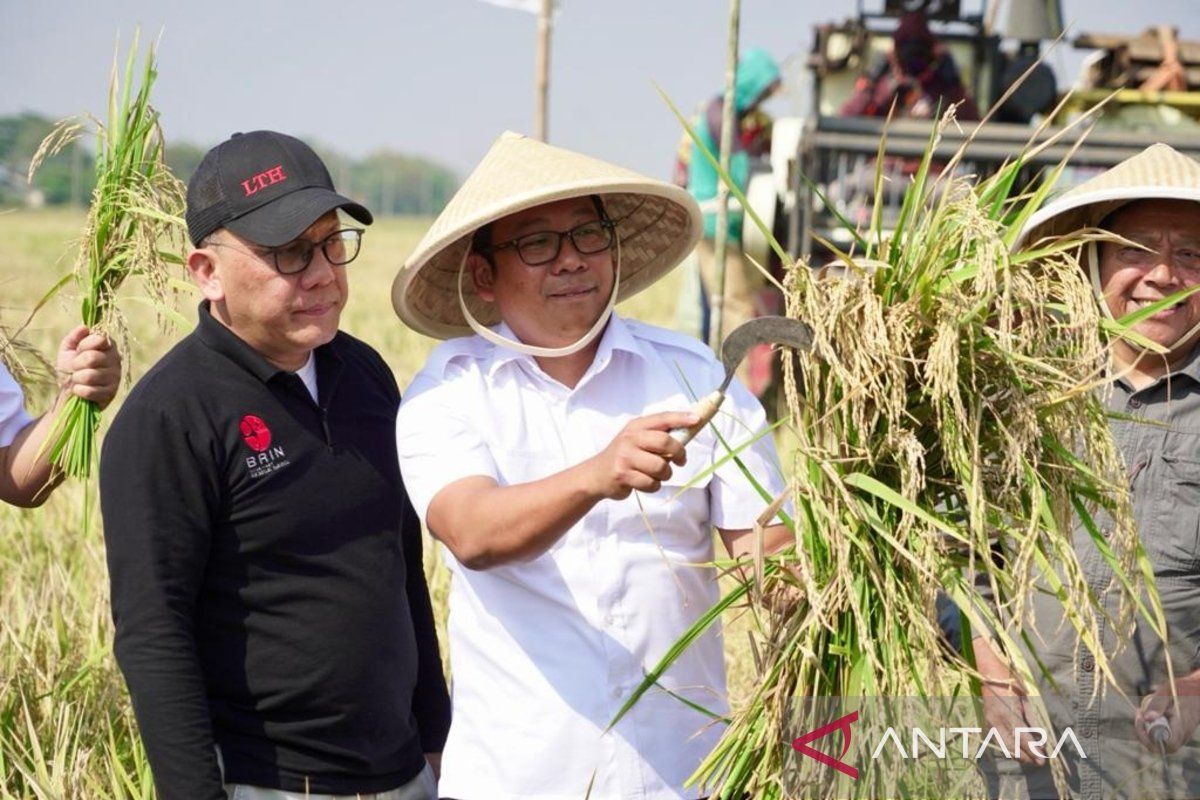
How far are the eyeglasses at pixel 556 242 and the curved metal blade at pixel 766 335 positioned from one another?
51 cm

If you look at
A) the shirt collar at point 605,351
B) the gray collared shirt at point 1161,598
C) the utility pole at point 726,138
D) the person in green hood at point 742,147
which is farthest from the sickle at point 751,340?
the person in green hood at point 742,147

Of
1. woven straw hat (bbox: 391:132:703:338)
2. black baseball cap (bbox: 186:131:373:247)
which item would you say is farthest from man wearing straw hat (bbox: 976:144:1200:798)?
black baseball cap (bbox: 186:131:373:247)

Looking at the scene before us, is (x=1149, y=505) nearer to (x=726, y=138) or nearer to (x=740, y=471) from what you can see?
(x=740, y=471)

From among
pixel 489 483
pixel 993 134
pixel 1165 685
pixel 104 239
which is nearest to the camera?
pixel 489 483

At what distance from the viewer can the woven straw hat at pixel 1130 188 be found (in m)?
2.67

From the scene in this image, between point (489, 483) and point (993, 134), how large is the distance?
15.7 feet

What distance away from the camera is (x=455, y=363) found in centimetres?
240

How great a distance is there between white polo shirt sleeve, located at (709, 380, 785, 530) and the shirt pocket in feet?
2.47

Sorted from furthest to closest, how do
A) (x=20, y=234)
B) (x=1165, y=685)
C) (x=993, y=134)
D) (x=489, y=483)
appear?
1. (x=20, y=234)
2. (x=993, y=134)
3. (x=1165, y=685)
4. (x=489, y=483)


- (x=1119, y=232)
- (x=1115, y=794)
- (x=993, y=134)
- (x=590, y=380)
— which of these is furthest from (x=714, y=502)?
(x=993, y=134)

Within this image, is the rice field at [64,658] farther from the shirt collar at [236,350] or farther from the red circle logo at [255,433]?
the red circle logo at [255,433]

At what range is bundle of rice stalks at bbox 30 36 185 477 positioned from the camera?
2.70m

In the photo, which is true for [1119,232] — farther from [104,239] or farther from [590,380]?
[104,239]

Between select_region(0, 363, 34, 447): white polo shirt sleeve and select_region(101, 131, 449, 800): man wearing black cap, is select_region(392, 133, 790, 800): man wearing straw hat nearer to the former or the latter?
select_region(101, 131, 449, 800): man wearing black cap
